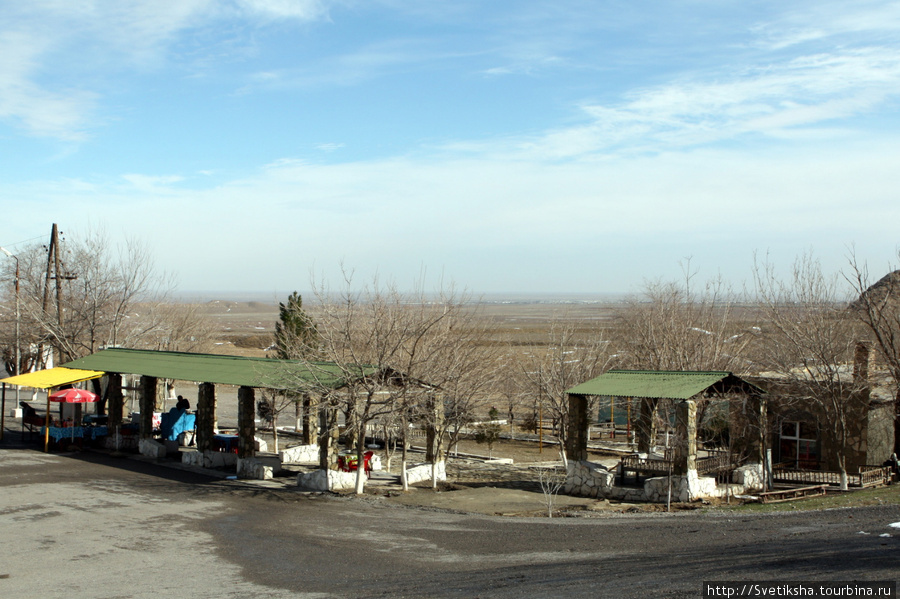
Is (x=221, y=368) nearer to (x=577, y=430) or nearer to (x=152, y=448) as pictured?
(x=152, y=448)

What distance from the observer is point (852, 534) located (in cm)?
1273

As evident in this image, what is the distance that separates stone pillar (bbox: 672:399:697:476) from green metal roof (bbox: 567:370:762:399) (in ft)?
1.52

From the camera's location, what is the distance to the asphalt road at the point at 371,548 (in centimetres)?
1072

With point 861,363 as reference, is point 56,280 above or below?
above

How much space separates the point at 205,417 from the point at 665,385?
46.5 ft

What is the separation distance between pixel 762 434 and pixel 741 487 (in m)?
1.62

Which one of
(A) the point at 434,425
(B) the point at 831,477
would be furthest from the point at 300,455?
(B) the point at 831,477

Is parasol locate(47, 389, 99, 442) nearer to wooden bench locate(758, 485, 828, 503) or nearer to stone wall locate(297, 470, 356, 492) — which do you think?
stone wall locate(297, 470, 356, 492)

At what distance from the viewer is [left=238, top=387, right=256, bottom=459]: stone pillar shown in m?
21.9

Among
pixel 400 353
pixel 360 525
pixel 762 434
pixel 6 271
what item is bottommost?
pixel 360 525

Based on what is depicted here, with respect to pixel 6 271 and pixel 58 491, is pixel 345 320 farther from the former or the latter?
pixel 6 271

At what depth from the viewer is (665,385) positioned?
2084 cm

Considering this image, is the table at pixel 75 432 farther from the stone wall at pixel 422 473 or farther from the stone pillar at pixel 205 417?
the stone wall at pixel 422 473

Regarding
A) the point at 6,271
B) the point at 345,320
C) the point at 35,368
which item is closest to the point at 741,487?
the point at 345,320
